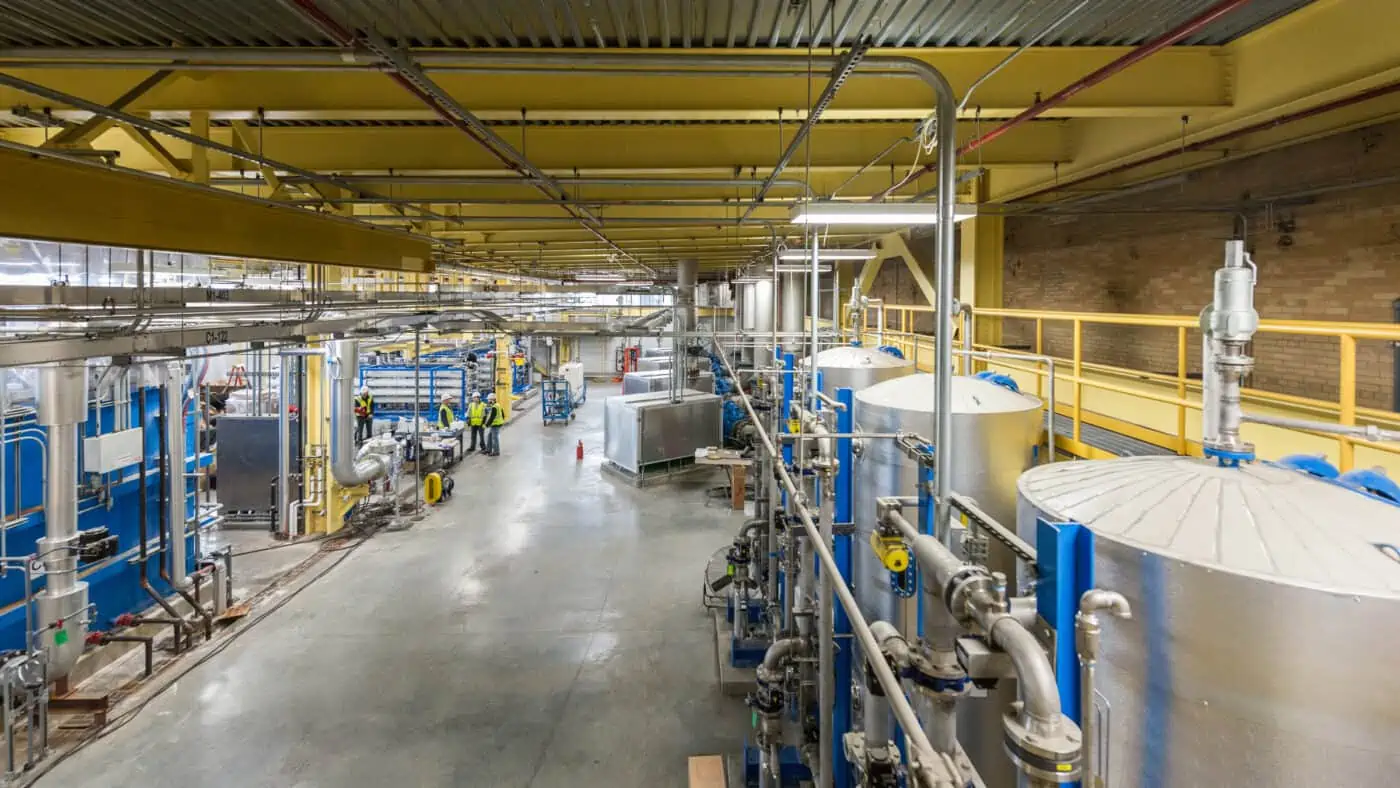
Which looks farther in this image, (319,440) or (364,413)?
(364,413)

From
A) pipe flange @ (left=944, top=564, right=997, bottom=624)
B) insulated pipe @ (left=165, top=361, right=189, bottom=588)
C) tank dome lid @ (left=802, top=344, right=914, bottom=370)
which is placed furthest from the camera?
insulated pipe @ (left=165, top=361, right=189, bottom=588)

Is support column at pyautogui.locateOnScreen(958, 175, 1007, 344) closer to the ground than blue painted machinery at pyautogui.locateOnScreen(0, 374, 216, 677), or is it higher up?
higher up

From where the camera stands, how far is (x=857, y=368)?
293 inches

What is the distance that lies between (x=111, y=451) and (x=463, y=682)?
15.9ft

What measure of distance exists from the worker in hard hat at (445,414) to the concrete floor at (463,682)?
5245 mm

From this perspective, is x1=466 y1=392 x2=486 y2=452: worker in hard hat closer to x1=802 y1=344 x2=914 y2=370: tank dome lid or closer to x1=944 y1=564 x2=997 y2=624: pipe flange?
x1=802 y1=344 x2=914 y2=370: tank dome lid

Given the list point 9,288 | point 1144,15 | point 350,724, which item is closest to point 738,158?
point 1144,15

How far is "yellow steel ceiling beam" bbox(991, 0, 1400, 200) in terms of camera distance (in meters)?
4.18

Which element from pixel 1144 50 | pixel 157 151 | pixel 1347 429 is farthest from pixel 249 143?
pixel 1347 429

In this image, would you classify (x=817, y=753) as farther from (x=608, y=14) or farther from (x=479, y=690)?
(x=608, y=14)

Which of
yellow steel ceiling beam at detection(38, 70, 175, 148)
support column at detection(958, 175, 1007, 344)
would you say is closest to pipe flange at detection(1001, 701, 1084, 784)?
yellow steel ceiling beam at detection(38, 70, 175, 148)

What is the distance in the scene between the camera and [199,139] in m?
4.49

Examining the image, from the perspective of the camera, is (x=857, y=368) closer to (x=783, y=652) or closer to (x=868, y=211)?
(x=783, y=652)

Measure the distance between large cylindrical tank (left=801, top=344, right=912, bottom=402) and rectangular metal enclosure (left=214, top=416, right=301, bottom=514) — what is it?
32.0 ft
